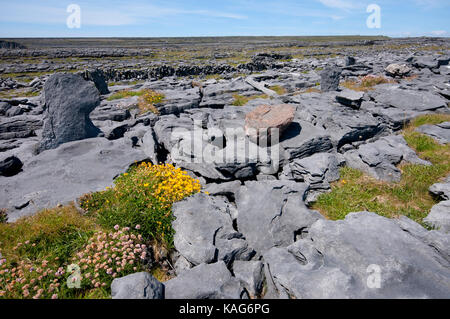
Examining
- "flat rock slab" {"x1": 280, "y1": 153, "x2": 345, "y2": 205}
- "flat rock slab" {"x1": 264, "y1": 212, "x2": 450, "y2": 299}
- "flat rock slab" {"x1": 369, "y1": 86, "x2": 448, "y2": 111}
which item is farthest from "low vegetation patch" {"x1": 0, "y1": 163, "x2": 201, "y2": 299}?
"flat rock slab" {"x1": 369, "y1": 86, "x2": 448, "y2": 111}

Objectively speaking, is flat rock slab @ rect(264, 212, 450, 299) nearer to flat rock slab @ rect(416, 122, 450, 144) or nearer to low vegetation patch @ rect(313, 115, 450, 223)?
low vegetation patch @ rect(313, 115, 450, 223)

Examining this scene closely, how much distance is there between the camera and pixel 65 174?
27.4 feet

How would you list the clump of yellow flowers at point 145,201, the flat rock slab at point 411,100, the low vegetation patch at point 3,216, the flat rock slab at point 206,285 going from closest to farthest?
the flat rock slab at point 206,285 < the clump of yellow flowers at point 145,201 < the low vegetation patch at point 3,216 < the flat rock slab at point 411,100

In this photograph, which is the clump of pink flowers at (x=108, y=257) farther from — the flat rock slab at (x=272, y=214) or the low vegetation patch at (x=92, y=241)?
the flat rock slab at (x=272, y=214)

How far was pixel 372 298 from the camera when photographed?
12.1 ft

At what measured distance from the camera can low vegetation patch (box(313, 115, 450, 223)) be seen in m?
6.81

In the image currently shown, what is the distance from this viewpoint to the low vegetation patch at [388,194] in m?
6.81

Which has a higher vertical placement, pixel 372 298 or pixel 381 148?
pixel 381 148

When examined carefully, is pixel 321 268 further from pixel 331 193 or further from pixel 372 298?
pixel 331 193

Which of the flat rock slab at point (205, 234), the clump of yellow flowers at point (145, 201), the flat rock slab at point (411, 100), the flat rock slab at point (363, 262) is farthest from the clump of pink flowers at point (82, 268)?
the flat rock slab at point (411, 100)

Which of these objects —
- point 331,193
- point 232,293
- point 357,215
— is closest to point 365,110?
point 331,193

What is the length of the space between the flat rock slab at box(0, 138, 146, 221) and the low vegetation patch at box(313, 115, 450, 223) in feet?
21.8

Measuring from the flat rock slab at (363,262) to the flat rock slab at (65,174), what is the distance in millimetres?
5929

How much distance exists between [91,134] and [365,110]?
1378 cm
